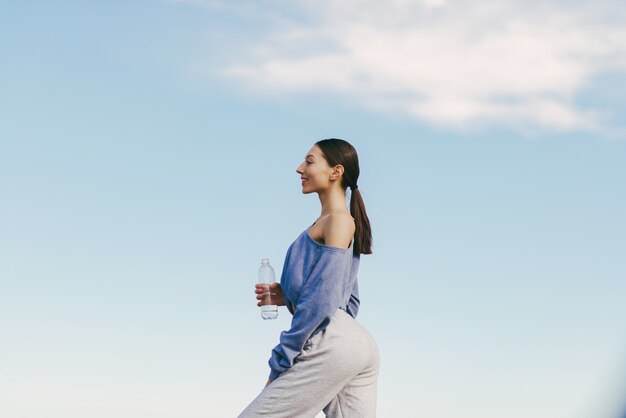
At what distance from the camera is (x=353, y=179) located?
23.9 ft

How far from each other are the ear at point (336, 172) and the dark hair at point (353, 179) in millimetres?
24

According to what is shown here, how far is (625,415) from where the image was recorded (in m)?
7.94

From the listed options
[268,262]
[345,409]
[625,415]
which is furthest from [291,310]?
[625,415]

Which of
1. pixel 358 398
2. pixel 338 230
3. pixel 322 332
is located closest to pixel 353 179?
pixel 338 230

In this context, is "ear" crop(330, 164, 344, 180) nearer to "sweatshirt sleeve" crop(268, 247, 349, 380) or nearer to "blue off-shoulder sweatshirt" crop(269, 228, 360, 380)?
"blue off-shoulder sweatshirt" crop(269, 228, 360, 380)

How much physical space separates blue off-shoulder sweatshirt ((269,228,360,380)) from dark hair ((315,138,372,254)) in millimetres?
188

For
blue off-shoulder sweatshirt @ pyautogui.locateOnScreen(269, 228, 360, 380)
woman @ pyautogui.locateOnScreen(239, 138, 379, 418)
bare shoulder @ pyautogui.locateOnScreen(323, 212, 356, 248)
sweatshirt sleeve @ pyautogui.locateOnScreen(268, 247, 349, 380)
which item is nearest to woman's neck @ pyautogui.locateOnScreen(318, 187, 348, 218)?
woman @ pyautogui.locateOnScreen(239, 138, 379, 418)

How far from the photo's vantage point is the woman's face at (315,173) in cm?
716

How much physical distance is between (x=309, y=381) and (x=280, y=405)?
259 millimetres

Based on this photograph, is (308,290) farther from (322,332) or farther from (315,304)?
(322,332)

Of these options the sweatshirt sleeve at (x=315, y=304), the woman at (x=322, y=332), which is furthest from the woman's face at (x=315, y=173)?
the sweatshirt sleeve at (x=315, y=304)

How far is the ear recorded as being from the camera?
718 cm

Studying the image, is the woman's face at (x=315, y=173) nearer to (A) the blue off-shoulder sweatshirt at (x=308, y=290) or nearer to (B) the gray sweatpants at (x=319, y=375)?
(A) the blue off-shoulder sweatshirt at (x=308, y=290)

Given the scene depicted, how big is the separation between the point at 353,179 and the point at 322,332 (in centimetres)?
121
